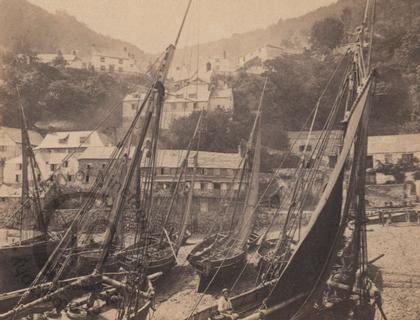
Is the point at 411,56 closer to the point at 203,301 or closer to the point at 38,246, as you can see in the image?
the point at 203,301

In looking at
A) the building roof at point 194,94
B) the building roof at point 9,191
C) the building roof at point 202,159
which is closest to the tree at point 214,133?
the building roof at point 202,159

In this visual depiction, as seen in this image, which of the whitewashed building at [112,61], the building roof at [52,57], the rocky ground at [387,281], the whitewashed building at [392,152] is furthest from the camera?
the whitewashed building at [112,61]

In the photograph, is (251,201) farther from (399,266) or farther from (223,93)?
(223,93)

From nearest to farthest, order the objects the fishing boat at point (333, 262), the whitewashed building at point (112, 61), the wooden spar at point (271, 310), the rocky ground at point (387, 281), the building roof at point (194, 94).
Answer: the wooden spar at point (271, 310)
the fishing boat at point (333, 262)
the rocky ground at point (387, 281)
the building roof at point (194, 94)
the whitewashed building at point (112, 61)

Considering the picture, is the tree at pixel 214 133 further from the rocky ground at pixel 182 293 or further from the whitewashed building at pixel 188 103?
the rocky ground at pixel 182 293

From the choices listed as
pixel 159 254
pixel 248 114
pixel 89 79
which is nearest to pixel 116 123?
pixel 89 79

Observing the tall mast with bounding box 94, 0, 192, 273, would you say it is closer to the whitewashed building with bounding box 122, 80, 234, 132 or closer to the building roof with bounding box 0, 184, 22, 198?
the building roof with bounding box 0, 184, 22, 198

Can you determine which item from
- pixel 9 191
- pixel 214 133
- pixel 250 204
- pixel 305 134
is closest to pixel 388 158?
pixel 305 134

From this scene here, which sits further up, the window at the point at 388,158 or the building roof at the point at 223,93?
the building roof at the point at 223,93
